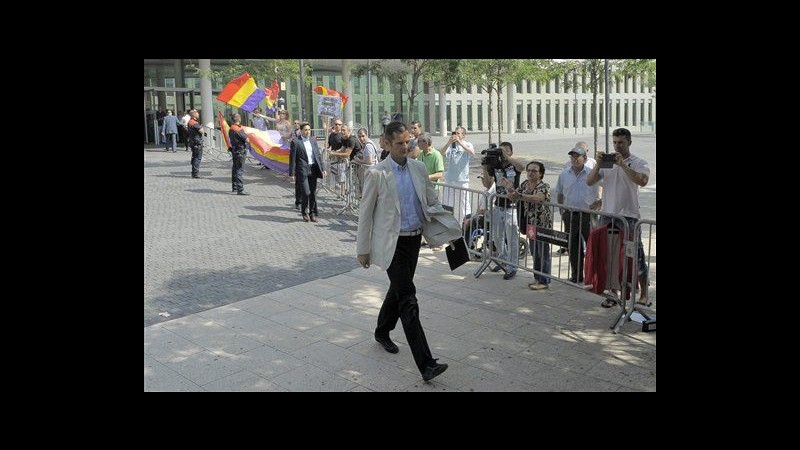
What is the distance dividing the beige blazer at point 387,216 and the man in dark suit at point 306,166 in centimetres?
720

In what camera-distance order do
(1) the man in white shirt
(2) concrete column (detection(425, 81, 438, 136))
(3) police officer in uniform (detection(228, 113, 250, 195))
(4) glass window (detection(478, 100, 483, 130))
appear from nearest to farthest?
Answer: (1) the man in white shirt → (3) police officer in uniform (detection(228, 113, 250, 195)) → (2) concrete column (detection(425, 81, 438, 136)) → (4) glass window (detection(478, 100, 483, 130))

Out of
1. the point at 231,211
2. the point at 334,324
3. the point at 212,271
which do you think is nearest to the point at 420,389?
the point at 334,324

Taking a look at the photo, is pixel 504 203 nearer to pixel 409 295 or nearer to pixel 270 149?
pixel 409 295

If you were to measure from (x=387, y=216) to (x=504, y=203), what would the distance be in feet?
10.8

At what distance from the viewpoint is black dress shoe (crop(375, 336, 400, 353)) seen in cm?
585

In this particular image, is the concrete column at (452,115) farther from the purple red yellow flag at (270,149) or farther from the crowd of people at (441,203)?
the crowd of people at (441,203)

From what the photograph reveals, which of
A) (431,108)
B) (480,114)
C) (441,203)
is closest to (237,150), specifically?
(441,203)

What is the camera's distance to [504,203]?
8352 mm

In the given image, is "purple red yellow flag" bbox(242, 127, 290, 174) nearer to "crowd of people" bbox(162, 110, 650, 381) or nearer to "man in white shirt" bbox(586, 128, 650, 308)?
"crowd of people" bbox(162, 110, 650, 381)

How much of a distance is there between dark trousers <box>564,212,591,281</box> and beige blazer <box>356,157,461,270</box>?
2.20 m

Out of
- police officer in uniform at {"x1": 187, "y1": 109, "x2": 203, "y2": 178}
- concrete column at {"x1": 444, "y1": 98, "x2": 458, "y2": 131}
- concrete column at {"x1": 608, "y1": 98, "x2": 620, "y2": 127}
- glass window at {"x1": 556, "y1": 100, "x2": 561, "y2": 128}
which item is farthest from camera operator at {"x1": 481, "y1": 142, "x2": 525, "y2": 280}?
concrete column at {"x1": 608, "y1": 98, "x2": 620, "y2": 127}

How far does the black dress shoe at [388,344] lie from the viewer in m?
5.85

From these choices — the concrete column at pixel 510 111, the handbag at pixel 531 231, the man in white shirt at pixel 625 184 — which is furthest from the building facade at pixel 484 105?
the man in white shirt at pixel 625 184

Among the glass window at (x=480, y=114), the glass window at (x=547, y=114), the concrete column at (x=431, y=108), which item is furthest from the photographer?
the glass window at (x=547, y=114)
